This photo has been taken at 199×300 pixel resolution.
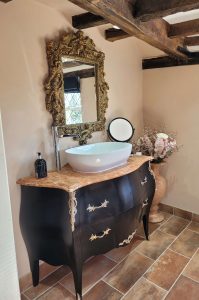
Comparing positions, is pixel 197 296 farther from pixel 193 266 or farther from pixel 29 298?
pixel 29 298

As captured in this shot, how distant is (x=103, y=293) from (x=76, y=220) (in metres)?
0.70

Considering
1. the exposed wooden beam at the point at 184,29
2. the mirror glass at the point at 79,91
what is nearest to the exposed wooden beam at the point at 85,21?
the mirror glass at the point at 79,91

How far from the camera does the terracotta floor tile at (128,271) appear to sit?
1.81m

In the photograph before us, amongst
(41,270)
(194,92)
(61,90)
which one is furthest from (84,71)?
(41,270)

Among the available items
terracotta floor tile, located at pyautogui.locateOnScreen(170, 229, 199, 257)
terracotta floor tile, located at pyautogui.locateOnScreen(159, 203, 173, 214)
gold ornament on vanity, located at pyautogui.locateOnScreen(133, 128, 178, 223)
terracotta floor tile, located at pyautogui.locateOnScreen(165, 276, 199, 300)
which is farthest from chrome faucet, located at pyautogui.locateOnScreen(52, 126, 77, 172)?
terracotta floor tile, located at pyautogui.locateOnScreen(159, 203, 173, 214)

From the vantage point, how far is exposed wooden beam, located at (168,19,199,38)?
5.61 ft

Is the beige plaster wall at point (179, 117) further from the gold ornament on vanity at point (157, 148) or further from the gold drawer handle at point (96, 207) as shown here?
the gold drawer handle at point (96, 207)

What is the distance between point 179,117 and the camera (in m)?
2.63

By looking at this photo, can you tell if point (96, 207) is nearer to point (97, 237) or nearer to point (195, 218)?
point (97, 237)

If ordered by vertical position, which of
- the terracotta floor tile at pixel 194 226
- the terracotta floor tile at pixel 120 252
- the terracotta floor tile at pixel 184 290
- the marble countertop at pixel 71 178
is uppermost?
the marble countertop at pixel 71 178

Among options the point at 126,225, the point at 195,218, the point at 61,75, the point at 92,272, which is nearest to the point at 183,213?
the point at 195,218

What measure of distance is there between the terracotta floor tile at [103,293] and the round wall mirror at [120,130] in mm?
1316

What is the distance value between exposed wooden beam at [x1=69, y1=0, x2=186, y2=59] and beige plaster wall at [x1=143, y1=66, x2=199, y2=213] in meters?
0.60

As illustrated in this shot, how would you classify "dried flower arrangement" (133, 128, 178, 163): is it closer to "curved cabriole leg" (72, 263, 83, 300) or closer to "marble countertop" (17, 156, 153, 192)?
"marble countertop" (17, 156, 153, 192)
